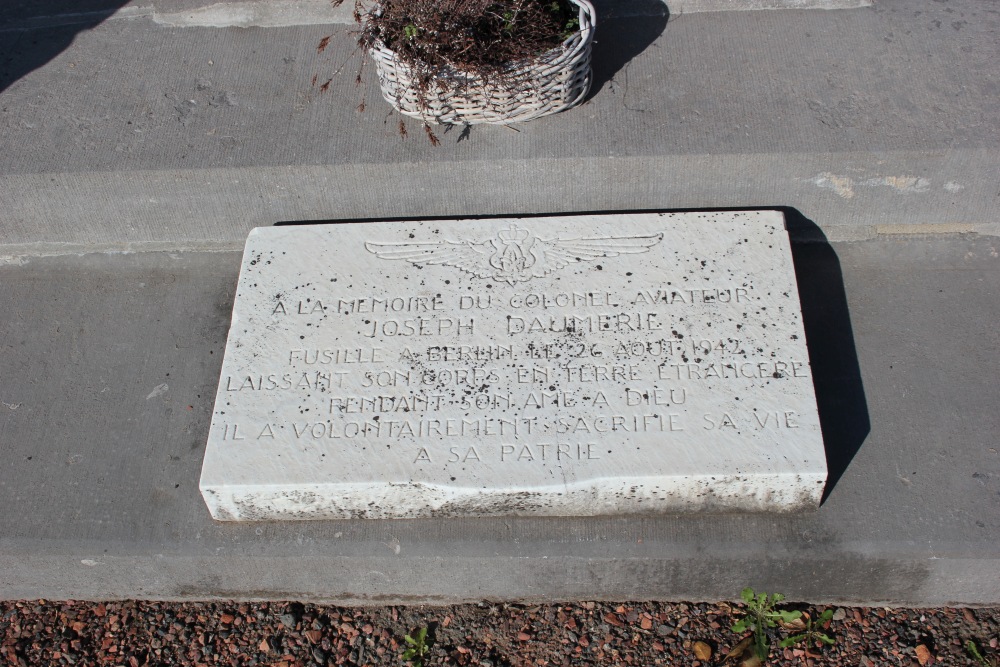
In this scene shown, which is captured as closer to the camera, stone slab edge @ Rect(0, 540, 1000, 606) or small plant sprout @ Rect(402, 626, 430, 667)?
stone slab edge @ Rect(0, 540, 1000, 606)

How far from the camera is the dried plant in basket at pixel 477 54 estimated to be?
9.77 ft

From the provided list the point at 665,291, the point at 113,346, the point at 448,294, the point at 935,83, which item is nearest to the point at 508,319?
the point at 448,294

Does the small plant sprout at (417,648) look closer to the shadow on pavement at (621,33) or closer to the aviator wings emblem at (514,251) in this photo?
the aviator wings emblem at (514,251)

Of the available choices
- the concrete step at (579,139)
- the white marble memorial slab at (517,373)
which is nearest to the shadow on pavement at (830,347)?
the concrete step at (579,139)

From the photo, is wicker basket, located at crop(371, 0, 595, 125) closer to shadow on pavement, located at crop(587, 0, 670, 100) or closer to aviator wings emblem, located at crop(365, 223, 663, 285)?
shadow on pavement, located at crop(587, 0, 670, 100)

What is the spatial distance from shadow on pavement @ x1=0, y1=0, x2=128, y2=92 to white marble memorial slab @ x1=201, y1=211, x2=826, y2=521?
1.61 m

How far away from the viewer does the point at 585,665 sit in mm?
2729

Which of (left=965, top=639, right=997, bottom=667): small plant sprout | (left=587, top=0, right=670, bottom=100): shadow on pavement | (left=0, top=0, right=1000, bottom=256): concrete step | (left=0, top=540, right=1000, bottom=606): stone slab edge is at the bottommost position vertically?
(left=965, top=639, right=997, bottom=667): small plant sprout

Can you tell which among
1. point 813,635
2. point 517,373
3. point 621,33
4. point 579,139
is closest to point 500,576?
point 517,373

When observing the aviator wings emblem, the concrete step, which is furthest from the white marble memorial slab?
the concrete step

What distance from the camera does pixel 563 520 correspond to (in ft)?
8.95

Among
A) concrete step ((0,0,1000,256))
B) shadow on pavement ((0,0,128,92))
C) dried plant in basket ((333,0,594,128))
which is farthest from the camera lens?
shadow on pavement ((0,0,128,92))

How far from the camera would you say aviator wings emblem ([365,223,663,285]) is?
3021 mm

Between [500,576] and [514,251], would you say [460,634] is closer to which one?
[500,576]
